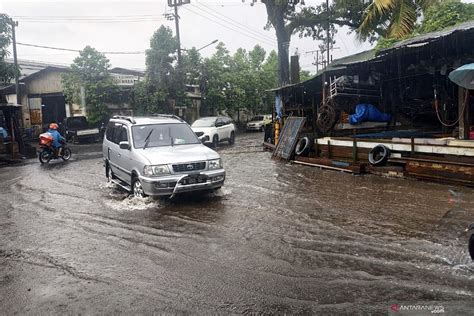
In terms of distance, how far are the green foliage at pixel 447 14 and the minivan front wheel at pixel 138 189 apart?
44.6 ft

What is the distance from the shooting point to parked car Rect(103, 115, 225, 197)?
7801 millimetres

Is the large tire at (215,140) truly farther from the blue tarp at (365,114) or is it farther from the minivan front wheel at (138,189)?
the minivan front wheel at (138,189)

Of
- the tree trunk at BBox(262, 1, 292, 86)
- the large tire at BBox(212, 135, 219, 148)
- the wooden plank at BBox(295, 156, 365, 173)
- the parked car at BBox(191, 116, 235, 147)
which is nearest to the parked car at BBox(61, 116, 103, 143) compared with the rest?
the parked car at BBox(191, 116, 235, 147)

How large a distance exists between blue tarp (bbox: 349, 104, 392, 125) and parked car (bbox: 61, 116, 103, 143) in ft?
61.1

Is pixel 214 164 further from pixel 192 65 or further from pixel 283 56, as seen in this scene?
pixel 192 65

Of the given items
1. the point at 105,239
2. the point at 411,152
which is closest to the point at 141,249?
the point at 105,239

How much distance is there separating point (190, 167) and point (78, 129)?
21164mm

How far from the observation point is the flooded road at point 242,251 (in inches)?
157

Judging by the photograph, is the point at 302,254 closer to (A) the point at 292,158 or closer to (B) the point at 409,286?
(B) the point at 409,286

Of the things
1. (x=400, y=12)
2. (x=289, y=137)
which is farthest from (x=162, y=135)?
(x=400, y=12)

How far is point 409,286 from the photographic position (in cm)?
409

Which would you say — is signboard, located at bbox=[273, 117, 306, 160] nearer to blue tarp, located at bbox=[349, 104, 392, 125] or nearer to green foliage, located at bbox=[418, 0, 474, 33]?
blue tarp, located at bbox=[349, 104, 392, 125]

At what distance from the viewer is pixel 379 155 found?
37.8 ft

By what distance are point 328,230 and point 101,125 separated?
25252 millimetres
